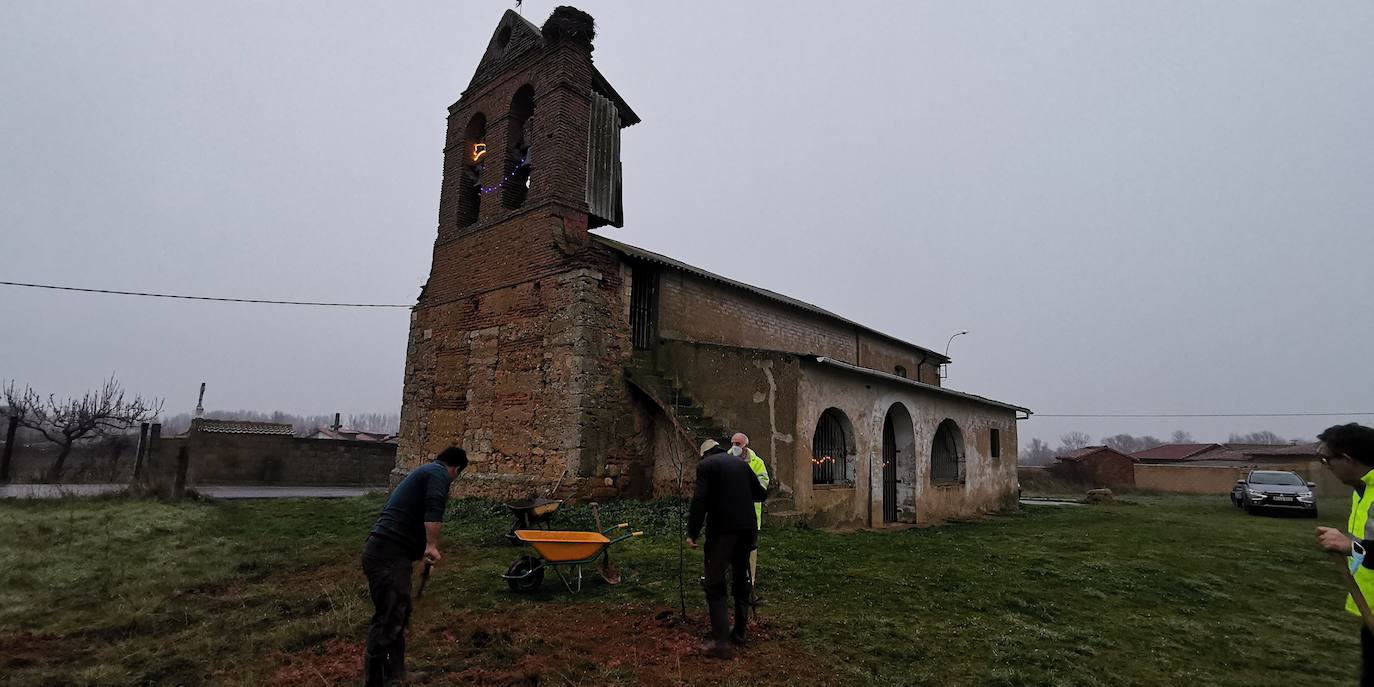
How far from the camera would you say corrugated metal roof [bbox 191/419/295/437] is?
24756mm

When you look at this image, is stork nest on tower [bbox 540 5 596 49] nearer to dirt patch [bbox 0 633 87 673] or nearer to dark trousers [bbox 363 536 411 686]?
dark trousers [bbox 363 536 411 686]

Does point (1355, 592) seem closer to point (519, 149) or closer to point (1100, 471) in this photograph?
point (519, 149)

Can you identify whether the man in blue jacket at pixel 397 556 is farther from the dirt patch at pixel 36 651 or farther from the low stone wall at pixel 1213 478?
the low stone wall at pixel 1213 478

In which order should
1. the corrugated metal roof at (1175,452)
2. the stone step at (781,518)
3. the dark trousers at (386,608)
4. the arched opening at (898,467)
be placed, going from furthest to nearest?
the corrugated metal roof at (1175,452) → the arched opening at (898,467) → the stone step at (781,518) → the dark trousers at (386,608)

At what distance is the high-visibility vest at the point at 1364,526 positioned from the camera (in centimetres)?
298

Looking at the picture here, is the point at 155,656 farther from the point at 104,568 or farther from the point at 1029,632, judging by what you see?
the point at 1029,632

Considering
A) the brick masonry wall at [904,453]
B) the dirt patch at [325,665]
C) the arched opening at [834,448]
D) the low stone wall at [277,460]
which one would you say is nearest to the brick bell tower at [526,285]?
the brick masonry wall at [904,453]

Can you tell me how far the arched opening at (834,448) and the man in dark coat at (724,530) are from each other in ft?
28.6

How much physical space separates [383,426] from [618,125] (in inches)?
6620

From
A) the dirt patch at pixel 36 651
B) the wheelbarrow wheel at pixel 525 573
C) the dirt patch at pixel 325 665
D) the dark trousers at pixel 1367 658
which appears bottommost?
the dirt patch at pixel 36 651

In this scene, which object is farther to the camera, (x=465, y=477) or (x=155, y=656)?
A: (x=465, y=477)

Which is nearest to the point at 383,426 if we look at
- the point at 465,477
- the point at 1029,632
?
the point at 465,477

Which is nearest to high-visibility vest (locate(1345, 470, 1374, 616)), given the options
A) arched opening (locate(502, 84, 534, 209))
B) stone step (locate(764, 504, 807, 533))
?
stone step (locate(764, 504, 807, 533))

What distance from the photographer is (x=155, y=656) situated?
209 inches
